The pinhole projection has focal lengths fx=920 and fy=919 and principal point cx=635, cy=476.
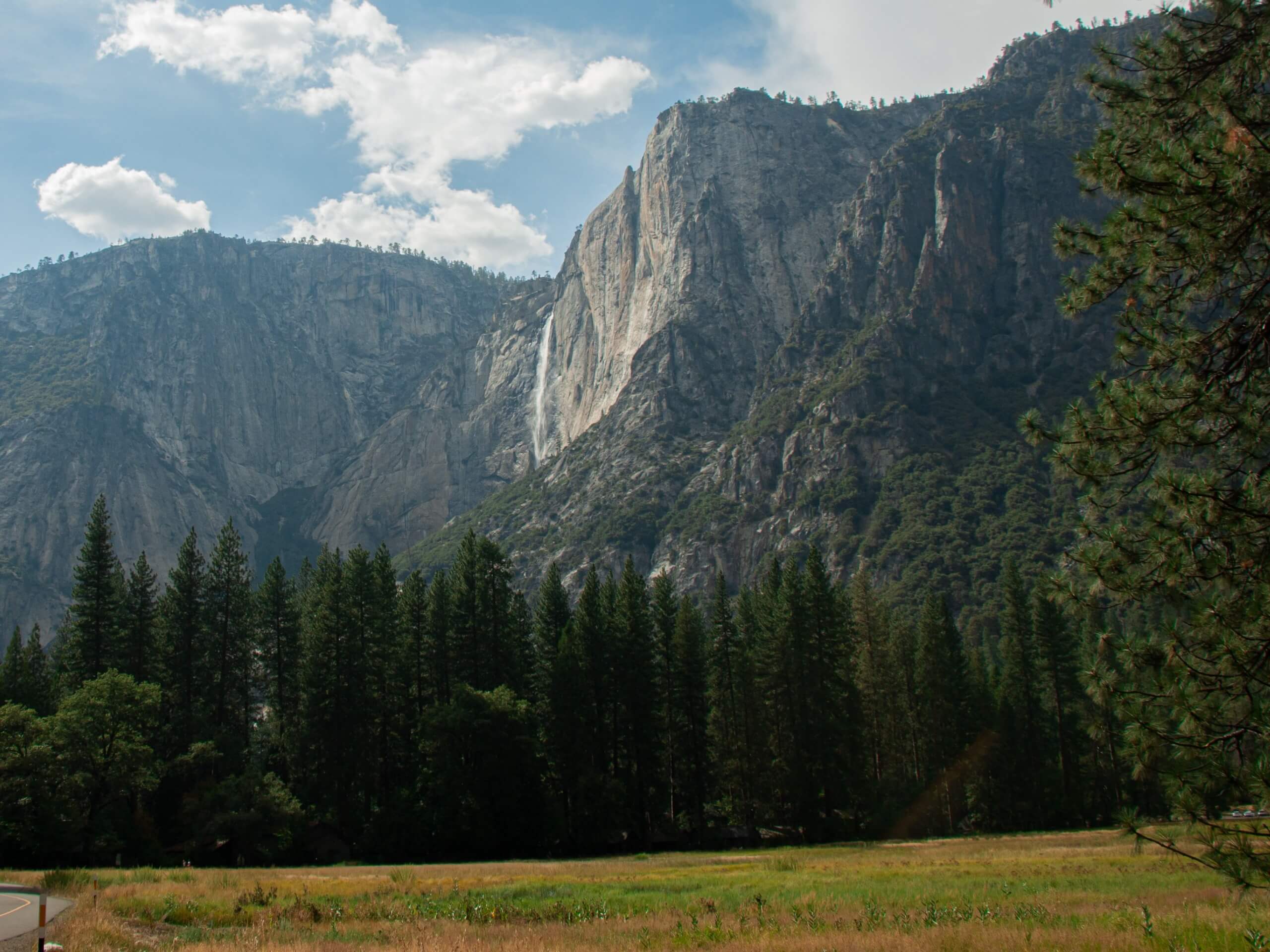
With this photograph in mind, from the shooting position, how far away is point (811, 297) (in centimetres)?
19538

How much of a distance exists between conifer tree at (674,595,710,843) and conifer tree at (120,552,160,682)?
31107mm

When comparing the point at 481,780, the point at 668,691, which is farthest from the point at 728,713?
the point at 481,780

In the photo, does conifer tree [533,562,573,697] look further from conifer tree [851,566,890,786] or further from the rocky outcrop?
the rocky outcrop

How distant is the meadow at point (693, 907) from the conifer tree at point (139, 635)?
2513cm

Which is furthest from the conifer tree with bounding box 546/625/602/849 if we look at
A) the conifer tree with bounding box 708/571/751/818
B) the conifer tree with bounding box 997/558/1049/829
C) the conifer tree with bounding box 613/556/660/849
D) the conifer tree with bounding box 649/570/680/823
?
the conifer tree with bounding box 997/558/1049/829

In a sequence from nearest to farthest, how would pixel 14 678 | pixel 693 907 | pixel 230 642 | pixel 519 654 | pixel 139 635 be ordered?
pixel 693 907 < pixel 139 635 < pixel 230 642 < pixel 14 678 < pixel 519 654

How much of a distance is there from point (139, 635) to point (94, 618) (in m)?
2.75

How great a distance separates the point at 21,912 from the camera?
1769 centimetres

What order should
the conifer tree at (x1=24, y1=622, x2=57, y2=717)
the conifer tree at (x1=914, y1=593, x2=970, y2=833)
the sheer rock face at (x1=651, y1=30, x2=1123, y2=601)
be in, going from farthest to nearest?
the sheer rock face at (x1=651, y1=30, x2=1123, y2=601), the conifer tree at (x1=914, y1=593, x2=970, y2=833), the conifer tree at (x1=24, y1=622, x2=57, y2=717)

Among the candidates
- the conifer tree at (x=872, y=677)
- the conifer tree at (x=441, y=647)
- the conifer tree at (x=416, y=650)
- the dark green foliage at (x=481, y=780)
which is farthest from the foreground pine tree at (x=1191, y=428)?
the conifer tree at (x=872, y=677)

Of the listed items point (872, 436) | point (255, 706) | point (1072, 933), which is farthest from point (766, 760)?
point (872, 436)

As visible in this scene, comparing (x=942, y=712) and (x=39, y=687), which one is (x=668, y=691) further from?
(x=39, y=687)

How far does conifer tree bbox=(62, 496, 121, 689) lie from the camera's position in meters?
52.5

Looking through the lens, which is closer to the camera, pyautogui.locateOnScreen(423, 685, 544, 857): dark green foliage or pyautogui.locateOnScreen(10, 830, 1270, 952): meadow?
pyautogui.locateOnScreen(10, 830, 1270, 952): meadow
